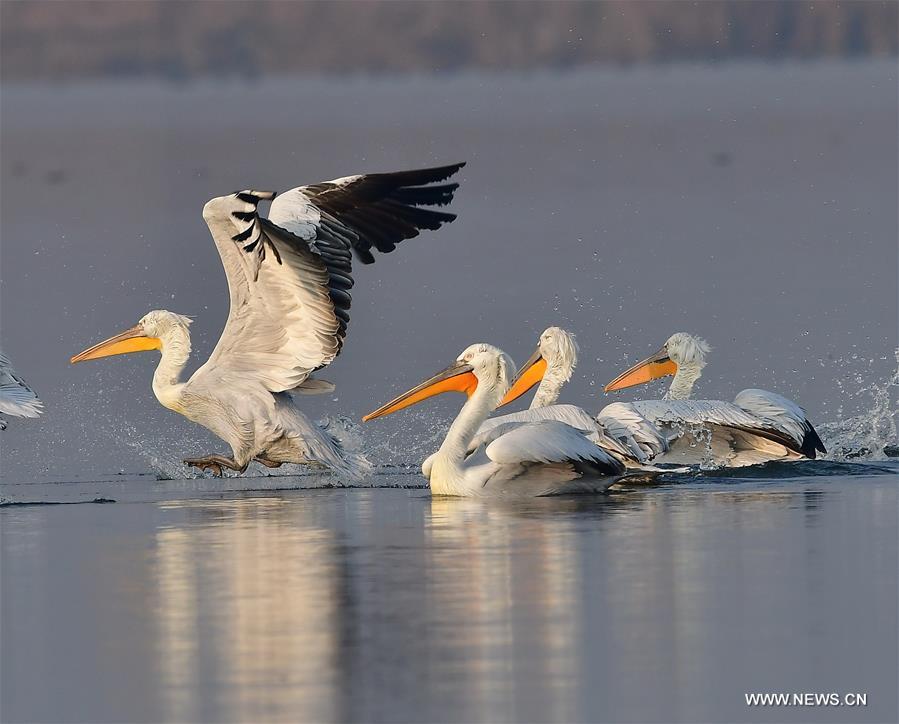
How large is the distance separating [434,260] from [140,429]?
5.37m

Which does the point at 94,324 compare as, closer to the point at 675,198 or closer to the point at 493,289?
the point at 493,289

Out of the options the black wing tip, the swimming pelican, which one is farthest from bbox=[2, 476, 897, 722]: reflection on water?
the black wing tip

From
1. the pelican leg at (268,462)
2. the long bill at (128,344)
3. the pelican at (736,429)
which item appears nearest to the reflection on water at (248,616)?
the pelican leg at (268,462)

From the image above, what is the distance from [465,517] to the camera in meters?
8.46

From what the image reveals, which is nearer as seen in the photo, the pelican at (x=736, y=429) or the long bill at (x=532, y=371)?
the pelican at (x=736, y=429)

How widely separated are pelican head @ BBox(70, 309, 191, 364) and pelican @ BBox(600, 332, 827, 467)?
241 centimetres

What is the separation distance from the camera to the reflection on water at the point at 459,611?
530 cm

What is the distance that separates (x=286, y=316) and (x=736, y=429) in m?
2.18

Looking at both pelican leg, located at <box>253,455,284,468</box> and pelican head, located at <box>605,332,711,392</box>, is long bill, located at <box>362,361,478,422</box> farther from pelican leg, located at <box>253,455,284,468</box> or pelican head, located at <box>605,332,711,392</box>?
pelican head, located at <box>605,332,711,392</box>

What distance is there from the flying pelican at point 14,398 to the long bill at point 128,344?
1402 millimetres

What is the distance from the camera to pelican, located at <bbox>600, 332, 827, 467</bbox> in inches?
395

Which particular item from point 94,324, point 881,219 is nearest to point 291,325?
point 94,324

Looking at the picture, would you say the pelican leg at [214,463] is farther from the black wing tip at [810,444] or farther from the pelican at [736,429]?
the black wing tip at [810,444]

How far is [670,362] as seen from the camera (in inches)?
460
